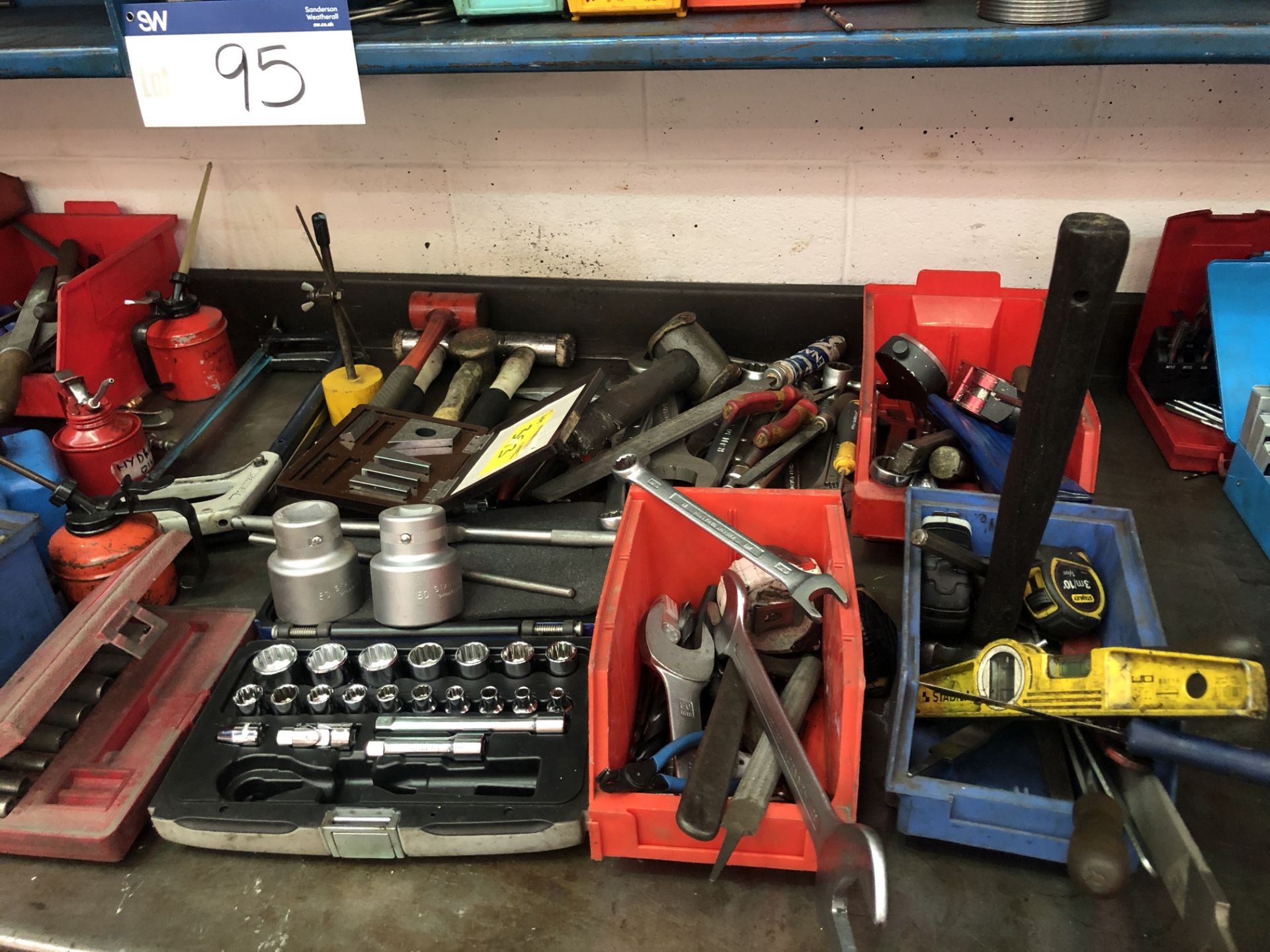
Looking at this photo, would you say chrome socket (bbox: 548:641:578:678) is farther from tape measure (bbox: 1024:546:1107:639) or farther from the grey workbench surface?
tape measure (bbox: 1024:546:1107:639)

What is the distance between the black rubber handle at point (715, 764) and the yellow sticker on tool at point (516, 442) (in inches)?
14.0

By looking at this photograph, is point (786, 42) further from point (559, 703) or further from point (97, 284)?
point (97, 284)

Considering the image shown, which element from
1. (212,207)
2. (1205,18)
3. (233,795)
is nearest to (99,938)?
(233,795)

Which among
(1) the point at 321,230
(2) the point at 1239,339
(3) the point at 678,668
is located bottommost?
(3) the point at 678,668

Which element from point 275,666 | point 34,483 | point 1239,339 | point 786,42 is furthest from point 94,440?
point 1239,339

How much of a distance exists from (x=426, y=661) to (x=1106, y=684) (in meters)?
0.54

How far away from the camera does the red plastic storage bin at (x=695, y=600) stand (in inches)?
25.5

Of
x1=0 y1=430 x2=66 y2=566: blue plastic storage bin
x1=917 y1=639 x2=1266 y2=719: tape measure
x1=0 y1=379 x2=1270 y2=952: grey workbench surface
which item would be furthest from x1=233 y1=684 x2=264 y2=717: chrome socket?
x1=917 y1=639 x2=1266 y2=719: tape measure

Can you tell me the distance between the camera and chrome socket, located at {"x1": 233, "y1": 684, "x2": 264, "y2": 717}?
79 centimetres

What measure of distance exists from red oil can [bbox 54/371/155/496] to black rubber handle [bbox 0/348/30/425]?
0.07m

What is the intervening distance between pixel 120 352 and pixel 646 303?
733 millimetres

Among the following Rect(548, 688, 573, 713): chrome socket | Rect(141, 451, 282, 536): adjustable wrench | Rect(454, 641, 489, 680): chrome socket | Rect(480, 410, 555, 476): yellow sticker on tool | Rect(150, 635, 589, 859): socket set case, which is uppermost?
Rect(480, 410, 555, 476): yellow sticker on tool

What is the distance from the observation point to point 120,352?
1273 millimetres

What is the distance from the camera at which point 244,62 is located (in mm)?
966
